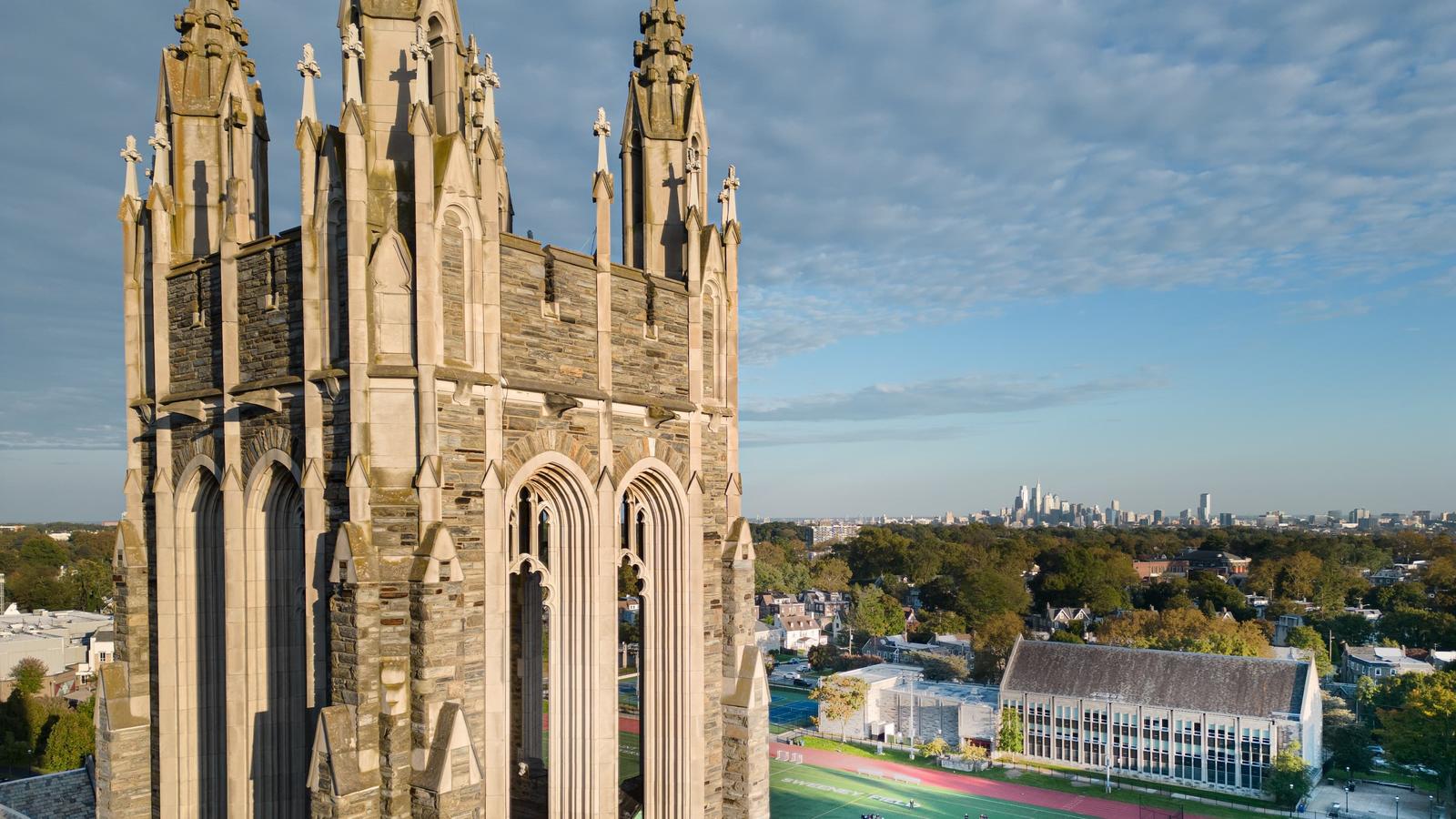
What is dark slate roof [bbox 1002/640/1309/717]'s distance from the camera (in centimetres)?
6969

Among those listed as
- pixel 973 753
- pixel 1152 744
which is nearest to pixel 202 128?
pixel 973 753

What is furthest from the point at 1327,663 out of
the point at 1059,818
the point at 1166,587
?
the point at 1059,818

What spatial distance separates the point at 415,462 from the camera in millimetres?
14320

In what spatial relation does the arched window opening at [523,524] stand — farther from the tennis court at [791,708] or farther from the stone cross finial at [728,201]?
the tennis court at [791,708]

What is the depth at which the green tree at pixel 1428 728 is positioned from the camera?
65.4 m

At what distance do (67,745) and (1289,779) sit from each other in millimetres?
72119

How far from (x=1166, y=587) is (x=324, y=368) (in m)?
129

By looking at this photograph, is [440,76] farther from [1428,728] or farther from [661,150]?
[1428,728]

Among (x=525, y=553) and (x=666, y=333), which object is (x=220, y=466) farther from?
(x=666, y=333)

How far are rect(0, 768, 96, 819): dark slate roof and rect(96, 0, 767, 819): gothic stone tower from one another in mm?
15667

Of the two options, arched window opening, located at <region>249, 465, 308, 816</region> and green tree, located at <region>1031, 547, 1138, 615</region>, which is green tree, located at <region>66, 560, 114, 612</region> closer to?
green tree, located at <region>1031, 547, 1138, 615</region>

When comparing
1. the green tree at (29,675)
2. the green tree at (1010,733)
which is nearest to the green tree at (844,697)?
the green tree at (1010,733)

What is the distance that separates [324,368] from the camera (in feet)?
47.4

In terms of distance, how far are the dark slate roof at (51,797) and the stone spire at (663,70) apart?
82.3 feet
